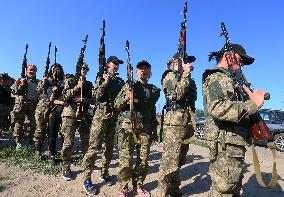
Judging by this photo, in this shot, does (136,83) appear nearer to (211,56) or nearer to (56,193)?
(211,56)

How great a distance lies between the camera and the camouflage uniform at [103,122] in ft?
24.4

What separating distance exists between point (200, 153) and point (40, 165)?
175 inches

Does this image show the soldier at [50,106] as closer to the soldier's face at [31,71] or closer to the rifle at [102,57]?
the soldier's face at [31,71]

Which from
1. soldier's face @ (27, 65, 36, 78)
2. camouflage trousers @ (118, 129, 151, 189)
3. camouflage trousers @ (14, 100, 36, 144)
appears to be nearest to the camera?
camouflage trousers @ (118, 129, 151, 189)

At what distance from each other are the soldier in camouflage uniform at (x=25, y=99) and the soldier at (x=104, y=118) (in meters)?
3.91

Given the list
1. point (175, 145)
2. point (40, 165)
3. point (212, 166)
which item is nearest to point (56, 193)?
point (40, 165)

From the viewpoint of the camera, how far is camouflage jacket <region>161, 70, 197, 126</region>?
21.1 ft

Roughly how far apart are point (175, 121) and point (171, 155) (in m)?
0.62

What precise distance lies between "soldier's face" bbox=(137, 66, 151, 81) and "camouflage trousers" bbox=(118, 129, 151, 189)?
1080mm

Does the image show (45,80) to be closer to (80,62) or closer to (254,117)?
(80,62)

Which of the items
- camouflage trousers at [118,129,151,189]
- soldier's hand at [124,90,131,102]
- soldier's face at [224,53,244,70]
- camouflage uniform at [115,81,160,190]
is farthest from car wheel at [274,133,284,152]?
soldier's face at [224,53,244,70]

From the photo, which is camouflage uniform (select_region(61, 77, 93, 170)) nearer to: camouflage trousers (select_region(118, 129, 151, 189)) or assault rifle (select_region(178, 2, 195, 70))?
camouflage trousers (select_region(118, 129, 151, 189))

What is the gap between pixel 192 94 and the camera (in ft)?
22.1

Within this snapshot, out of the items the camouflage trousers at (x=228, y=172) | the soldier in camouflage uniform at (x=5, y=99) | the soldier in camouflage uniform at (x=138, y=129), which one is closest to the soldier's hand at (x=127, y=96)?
the soldier in camouflage uniform at (x=138, y=129)
